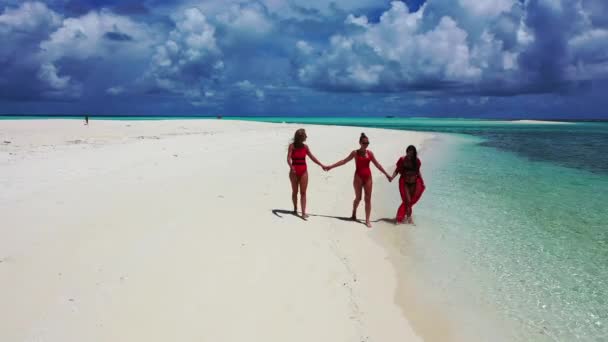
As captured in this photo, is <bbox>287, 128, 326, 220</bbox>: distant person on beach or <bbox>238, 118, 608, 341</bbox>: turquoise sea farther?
<bbox>287, 128, 326, 220</bbox>: distant person on beach

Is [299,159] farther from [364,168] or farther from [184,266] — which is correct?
[184,266]

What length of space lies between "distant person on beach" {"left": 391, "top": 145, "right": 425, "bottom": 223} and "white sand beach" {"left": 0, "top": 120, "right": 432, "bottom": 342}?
64cm

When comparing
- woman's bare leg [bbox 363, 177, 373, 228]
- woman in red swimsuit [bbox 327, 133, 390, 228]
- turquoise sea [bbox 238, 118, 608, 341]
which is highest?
woman in red swimsuit [bbox 327, 133, 390, 228]

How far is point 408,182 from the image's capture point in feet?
29.7

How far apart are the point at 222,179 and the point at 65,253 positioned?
6.31m

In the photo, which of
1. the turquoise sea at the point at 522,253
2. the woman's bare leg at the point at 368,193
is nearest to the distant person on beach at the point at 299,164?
the woman's bare leg at the point at 368,193

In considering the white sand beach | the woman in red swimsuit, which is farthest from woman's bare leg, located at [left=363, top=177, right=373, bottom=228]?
the white sand beach

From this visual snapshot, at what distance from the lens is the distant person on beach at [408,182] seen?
884 centimetres

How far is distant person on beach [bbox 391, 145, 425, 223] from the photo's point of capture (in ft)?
29.0

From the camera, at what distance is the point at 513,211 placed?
10703 millimetres

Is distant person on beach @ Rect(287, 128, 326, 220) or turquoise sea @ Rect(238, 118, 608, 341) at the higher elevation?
distant person on beach @ Rect(287, 128, 326, 220)

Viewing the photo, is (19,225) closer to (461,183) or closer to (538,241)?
(538,241)

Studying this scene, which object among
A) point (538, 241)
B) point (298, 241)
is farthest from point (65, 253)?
point (538, 241)

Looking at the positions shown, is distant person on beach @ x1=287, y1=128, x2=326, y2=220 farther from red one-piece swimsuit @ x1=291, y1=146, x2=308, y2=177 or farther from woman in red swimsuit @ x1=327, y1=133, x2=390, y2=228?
woman in red swimsuit @ x1=327, y1=133, x2=390, y2=228
